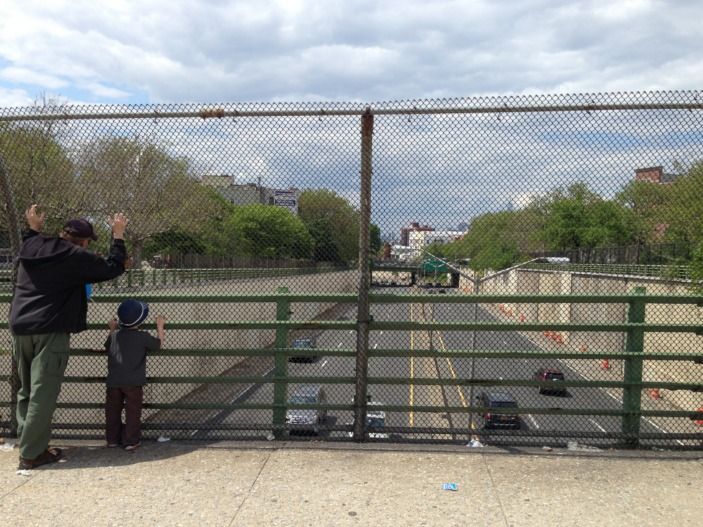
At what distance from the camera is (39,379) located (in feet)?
14.4

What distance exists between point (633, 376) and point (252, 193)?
3769 millimetres

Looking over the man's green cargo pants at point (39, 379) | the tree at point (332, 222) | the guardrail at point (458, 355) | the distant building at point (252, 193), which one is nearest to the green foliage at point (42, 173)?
the guardrail at point (458, 355)

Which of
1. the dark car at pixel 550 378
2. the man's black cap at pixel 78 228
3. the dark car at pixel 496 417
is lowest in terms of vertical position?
the dark car at pixel 496 417

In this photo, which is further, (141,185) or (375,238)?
(141,185)

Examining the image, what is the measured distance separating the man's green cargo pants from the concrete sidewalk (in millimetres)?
244

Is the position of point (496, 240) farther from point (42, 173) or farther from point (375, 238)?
point (42, 173)

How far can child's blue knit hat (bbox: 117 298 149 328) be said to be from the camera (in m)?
4.79

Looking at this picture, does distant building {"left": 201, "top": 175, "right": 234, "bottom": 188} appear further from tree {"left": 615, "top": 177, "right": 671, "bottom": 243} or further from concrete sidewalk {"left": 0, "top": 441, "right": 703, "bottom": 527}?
tree {"left": 615, "top": 177, "right": 671, "bottom": 243}

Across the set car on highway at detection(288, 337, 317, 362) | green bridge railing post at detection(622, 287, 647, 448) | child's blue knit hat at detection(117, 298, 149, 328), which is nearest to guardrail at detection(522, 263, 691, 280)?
green bridge railing post at detection(622, 287, 647, 448)

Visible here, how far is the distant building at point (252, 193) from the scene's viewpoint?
5082mm

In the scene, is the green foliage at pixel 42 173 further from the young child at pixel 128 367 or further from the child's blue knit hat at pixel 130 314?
the young child at pixel 128 367

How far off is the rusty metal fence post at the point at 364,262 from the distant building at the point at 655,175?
7.44 feet

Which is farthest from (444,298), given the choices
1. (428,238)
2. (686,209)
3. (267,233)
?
(686,209)

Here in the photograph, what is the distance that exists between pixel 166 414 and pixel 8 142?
127 inches
